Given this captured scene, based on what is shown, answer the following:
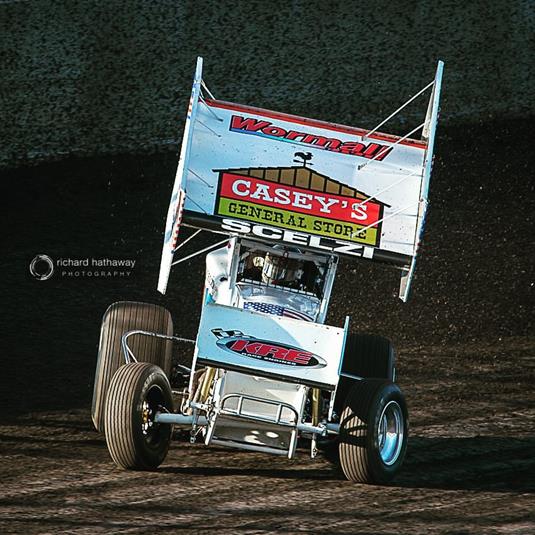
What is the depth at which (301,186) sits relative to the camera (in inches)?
356

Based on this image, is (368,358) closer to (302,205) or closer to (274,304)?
(274,304)

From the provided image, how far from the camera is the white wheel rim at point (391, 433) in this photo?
27.4ft

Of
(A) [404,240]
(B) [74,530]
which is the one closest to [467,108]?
(A) [404,240]

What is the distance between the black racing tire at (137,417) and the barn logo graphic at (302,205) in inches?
56.7

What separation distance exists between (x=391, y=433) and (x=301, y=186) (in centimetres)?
199

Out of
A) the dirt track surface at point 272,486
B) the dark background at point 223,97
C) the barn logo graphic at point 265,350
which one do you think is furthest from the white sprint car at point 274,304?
the dark background at point 223,97

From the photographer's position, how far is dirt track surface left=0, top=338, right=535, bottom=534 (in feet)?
23.9

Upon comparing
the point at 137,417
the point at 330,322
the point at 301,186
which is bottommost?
the point at 137,417

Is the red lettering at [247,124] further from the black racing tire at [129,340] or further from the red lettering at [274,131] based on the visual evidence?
the black racing tire at [129,340]

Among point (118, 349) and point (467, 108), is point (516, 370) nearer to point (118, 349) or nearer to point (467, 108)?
point (118, 349)

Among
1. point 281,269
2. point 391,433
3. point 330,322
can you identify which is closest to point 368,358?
point 281,269

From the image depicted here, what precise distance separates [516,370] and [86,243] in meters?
5.53

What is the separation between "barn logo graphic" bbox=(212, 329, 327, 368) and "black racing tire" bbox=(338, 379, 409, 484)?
37cm

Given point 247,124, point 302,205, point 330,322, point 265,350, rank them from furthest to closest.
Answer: point 330,322 → point 247,124 → point 302,205 → point 265,350
